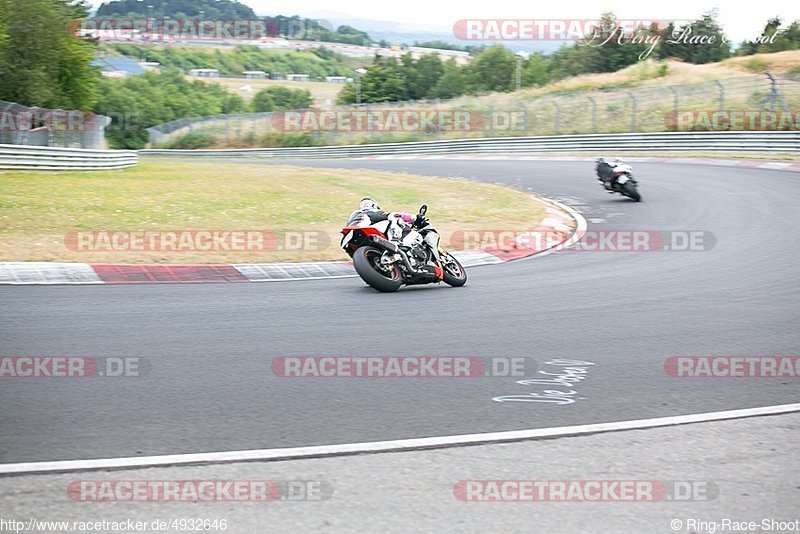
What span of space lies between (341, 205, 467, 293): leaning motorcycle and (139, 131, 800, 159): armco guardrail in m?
23.9

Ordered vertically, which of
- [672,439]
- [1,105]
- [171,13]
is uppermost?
[171,13]

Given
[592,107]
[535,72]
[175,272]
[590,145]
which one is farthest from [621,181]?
[535,72]

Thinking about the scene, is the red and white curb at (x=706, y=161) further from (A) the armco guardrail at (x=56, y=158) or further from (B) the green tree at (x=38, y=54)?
(B) the green tree at (x=38, y=54)

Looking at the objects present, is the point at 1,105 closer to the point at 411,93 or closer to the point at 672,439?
the point at 672,439

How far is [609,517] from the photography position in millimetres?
4633

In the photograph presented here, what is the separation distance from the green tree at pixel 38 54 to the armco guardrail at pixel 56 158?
35.5 feet

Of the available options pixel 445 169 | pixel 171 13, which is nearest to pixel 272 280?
pixel 445 169

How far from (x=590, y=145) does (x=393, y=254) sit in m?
30.7

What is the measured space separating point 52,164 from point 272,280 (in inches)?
577

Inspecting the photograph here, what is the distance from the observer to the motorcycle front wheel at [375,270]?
11211mm

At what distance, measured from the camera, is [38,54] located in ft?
128

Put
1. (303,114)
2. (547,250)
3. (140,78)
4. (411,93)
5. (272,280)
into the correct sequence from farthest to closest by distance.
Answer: (140,78) → (411,93) → (303,114) → (547,250) → (272,280)

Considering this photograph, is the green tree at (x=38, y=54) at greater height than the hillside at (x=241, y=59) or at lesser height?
lesser

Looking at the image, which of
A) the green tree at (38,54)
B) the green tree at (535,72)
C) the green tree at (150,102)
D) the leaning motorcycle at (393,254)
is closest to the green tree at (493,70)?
the green tree at (535,72)
